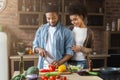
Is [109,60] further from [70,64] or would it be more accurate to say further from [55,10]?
[55,10]

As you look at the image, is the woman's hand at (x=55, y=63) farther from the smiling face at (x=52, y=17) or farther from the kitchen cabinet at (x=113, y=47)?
the kitchen cabinet at (x=113, y=47)

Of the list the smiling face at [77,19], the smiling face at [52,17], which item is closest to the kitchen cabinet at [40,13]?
the smiling face at [77,19]

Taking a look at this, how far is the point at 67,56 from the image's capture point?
7.16 feet

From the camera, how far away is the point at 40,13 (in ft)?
14.8

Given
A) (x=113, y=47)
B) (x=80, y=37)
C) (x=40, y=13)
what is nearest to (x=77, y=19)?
(x=80, y=37)

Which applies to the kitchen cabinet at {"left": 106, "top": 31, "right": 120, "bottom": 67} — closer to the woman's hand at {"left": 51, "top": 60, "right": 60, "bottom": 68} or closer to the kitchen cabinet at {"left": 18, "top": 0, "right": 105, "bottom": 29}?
the kitchen cabinet at {"left": 18, "top": 0, "right": 105, "bottom": 29}

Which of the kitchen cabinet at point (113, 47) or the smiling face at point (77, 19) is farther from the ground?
the smiling face at point (77, 19)

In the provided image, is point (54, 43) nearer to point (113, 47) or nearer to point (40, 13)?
point (40, 13)

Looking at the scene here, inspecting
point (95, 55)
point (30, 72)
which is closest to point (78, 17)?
point (30, 72)

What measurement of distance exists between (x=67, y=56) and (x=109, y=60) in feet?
8.92

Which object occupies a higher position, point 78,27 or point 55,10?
point 55,10

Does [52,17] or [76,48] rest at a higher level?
[52,17]

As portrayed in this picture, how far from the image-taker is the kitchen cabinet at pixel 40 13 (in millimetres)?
4500

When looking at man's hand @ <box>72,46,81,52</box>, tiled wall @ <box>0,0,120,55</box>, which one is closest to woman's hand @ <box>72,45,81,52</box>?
man's hand @ <box>72,46,81,52</box>
